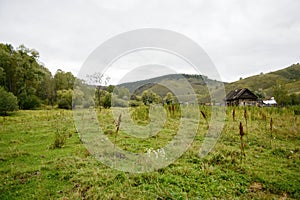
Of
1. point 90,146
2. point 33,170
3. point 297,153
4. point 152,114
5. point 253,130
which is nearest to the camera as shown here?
point 33,170

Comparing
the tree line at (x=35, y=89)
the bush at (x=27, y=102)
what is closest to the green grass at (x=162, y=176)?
the tree line at (x=35, y=89)

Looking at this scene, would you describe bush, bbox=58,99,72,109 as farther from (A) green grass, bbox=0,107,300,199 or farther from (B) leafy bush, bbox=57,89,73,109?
(A) green grass, bbox=0,107,300,199

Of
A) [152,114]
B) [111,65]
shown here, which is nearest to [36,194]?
[111,65]

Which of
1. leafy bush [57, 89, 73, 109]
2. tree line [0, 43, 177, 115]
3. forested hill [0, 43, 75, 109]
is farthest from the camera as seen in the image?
leafy bush [57, 89, 73, 109]

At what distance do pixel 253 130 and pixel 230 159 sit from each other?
4.41 metres

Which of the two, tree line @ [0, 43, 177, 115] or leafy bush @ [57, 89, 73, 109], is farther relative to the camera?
leafy bush @ [57, 89, 73, 109]

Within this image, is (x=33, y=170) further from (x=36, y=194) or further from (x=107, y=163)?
(x=107, y=163)

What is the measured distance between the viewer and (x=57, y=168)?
5262mm

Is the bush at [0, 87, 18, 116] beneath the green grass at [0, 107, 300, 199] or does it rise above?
above

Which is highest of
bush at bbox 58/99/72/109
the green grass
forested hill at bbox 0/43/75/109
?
forested hill at bbox 0/43/75/109

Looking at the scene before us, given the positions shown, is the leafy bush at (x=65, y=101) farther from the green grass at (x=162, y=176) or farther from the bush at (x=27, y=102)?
the green grass at (x=162, y=176)

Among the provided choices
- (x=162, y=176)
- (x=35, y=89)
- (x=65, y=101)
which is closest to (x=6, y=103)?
(x=35, y=89)

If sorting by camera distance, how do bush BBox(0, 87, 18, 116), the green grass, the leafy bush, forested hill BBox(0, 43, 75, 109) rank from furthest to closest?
the leafy bush → forested hill BBox(0, 43, 75, 109) → bush BBox(0, 87, 18, 116) → the green grass

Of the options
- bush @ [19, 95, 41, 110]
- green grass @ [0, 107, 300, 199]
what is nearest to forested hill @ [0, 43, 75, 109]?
bush @ [19, 95, 41, 110]
